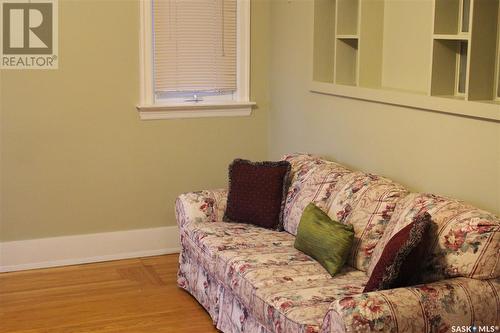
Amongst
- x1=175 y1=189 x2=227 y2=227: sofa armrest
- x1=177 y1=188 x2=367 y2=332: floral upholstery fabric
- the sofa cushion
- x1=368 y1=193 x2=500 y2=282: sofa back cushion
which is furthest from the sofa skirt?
x1=368 y1=193 x2=500 y2=282: sofa back cushion

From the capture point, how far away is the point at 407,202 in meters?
3.33

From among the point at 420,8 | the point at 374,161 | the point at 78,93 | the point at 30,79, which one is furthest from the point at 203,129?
the point at 420,8

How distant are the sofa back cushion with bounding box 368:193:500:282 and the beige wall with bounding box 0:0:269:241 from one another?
2550 millimetres

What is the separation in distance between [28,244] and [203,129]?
1.52m

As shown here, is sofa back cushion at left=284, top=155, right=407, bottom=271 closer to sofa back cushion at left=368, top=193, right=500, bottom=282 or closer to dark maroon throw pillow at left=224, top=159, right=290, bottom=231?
dark maroon throw pillow at left=224, top=159, right=290, bottom=231

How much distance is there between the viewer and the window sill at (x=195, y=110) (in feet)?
16.9

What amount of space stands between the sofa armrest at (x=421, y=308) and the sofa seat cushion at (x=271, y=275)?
0.30m

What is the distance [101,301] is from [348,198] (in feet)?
5.56

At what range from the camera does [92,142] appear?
5.02 metres

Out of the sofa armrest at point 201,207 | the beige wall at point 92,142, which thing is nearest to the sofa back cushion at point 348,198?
the sofa armrest at point 201,207

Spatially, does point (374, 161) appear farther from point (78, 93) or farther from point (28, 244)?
point (28, 244)

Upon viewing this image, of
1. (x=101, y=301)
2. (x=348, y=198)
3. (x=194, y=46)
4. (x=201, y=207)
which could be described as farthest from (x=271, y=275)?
(x=194, y=46)

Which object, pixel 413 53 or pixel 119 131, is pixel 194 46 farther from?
pixel 413 53

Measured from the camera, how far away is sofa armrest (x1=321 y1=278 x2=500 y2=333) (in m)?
2.57
